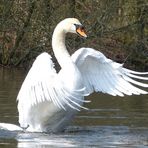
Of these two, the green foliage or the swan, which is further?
the green foliage

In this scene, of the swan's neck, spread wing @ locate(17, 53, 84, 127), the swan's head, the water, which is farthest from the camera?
the swan's head

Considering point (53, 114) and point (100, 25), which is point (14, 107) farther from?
point (100, 25)

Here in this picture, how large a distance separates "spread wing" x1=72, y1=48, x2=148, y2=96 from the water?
0.57m

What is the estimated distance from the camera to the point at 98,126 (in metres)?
11.6

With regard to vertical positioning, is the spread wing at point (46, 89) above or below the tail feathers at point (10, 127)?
above

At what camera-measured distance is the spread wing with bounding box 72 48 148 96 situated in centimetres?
1182

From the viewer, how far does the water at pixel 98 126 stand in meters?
9.64

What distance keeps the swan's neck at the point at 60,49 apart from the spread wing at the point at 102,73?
1.10 feet

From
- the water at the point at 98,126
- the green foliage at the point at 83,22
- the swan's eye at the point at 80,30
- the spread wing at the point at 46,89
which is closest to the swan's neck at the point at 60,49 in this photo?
the swan's eye at the point at 80,30

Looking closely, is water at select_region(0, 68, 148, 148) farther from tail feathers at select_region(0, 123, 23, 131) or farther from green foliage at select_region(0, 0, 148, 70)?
green foliage at select_region(0, 0, 148, 70)

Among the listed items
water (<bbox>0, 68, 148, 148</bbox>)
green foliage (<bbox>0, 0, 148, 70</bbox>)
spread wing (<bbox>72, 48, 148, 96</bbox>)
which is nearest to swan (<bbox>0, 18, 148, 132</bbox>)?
spread wing (<bbox>72, 48, 148, 96</bbox>)

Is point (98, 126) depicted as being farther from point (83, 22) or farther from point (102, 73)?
point (83, 22)

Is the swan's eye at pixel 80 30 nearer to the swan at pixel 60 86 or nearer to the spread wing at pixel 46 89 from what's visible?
the swan at pixel 60 86

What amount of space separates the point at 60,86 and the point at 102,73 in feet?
5.71
